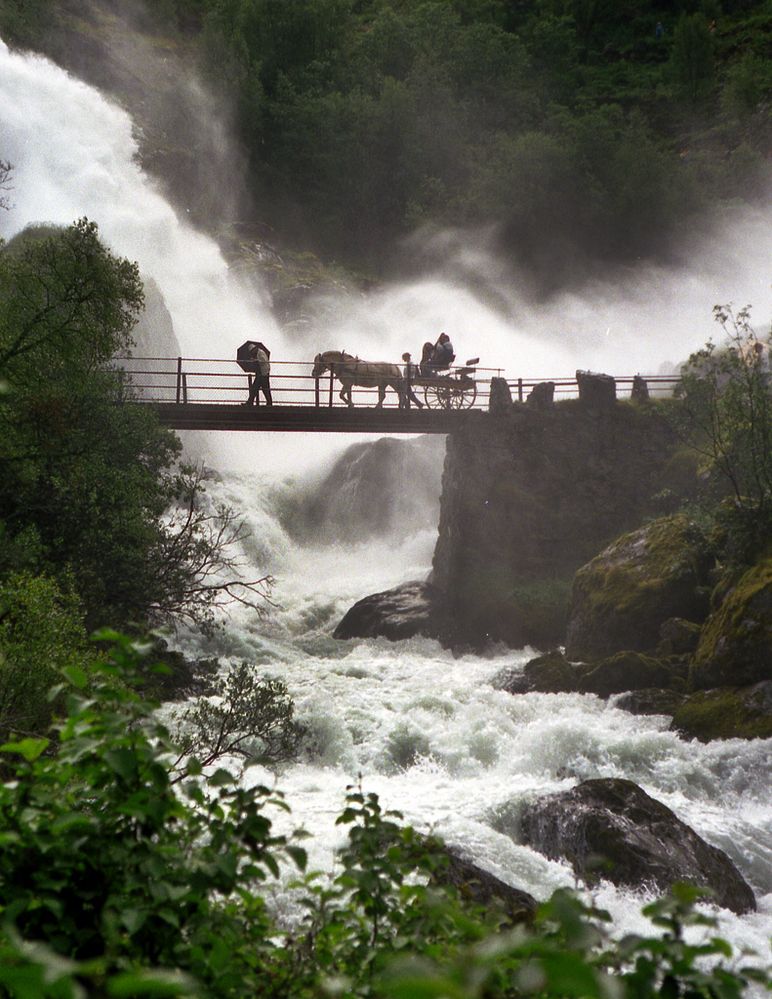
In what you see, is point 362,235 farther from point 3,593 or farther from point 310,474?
point 3,593

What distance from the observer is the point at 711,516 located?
872 inches

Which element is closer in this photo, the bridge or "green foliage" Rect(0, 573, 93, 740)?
"green foliage" Rect(0, 573, 93, 740)

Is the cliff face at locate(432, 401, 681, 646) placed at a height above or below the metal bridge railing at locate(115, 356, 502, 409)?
below

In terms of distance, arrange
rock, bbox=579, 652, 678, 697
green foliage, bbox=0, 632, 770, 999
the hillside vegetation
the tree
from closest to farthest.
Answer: green foliage, bbox=0, 632, 770, 999 < the tree < rock, bbox=579, 652, 678, 697 < the hillside vegetation

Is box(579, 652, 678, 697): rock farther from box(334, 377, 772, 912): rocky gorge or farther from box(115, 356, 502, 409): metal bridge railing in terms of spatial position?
box(115, 356, 502, 409): metal bridge railing

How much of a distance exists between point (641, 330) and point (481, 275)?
928 cm

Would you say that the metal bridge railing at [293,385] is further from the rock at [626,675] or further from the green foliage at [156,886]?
the green foliage at [156,886]

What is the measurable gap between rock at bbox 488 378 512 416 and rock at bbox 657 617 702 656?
9.35 m

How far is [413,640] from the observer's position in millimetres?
25891

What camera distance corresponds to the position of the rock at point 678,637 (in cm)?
2012

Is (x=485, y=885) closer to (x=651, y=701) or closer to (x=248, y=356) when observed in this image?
(x=651, y=701)

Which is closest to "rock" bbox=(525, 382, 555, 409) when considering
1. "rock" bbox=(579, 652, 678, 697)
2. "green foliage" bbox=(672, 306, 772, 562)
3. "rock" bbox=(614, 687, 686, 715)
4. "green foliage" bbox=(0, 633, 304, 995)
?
"green foliage" bbox=(672, 306, 772, 562)

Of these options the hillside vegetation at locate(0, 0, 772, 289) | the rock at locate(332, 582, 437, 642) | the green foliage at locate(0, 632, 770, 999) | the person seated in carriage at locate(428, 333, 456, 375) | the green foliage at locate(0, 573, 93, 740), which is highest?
the hillside vegetation at locate(0, 0, 772, 289)

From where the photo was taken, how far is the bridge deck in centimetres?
2509
